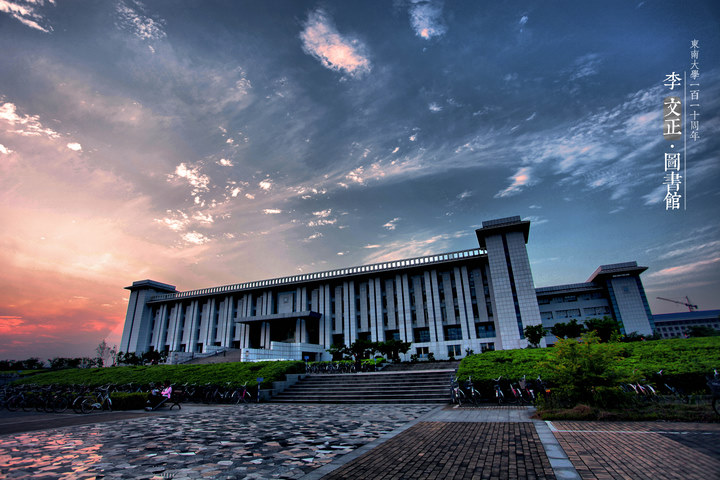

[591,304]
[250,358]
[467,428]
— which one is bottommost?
[467,428]

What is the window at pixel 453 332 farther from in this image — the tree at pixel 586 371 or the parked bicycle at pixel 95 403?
the parked bicycle at pixel 95 403

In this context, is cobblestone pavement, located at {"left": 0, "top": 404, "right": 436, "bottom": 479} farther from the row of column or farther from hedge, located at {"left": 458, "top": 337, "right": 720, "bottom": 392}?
the row of column

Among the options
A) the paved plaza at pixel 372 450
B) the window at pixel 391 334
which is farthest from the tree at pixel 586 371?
the window at pixel 391 334

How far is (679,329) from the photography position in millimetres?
118562

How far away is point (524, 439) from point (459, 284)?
134 ft

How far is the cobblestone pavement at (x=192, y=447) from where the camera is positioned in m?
5.96

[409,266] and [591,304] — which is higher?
[409,266]

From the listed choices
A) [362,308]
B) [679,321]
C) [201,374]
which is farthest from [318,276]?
[679,321]

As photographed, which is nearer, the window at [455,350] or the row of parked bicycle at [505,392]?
the row of parked bicycle at [505,392]

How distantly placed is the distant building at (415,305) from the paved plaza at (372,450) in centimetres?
2503

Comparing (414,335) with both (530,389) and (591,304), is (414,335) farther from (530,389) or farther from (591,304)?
(530,389)

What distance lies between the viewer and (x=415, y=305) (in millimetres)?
48938

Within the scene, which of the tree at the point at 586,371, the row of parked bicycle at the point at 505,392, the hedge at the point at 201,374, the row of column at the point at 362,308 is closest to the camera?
the tree at the point at 586,371

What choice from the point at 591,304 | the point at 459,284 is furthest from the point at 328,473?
the point at 591,304
